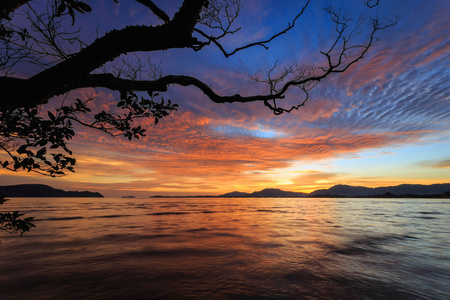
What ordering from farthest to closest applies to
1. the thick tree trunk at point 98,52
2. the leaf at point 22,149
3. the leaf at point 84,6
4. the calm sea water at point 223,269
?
the calm sea water at point 223,269 < the leaf at point 22,149 < the thick tree trunk at point 98,52 < the leaf at point 84,6

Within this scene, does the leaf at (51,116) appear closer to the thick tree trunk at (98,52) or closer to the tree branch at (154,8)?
the thick tree trunk at (98,52)

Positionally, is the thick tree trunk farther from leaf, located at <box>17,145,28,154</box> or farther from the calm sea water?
the calm sea water

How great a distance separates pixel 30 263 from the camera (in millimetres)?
6684

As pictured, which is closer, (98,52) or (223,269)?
(98,52)

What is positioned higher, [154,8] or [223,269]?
[154,8]

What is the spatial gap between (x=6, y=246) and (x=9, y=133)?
10350 mm

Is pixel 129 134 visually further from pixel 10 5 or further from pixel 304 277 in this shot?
pixel 304 277

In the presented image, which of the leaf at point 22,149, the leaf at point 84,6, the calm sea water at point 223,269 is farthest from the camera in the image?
the calm sea water at point 223,269

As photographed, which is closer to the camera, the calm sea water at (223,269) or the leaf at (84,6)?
the leaf at (84,6)

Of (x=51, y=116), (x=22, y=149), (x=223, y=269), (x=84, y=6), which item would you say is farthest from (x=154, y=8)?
(x=223, y=269)

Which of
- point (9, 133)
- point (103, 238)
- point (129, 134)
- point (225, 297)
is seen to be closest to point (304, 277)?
point (225, 297)

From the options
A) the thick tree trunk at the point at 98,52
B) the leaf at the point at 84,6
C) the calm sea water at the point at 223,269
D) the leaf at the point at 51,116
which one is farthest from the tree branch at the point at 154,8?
the calm sea water at the point at 223,269

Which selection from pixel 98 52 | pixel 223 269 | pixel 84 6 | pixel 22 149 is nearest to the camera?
pixel 84 6

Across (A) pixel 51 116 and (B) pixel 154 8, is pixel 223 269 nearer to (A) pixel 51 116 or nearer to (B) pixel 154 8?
(A) pixel 51 116
